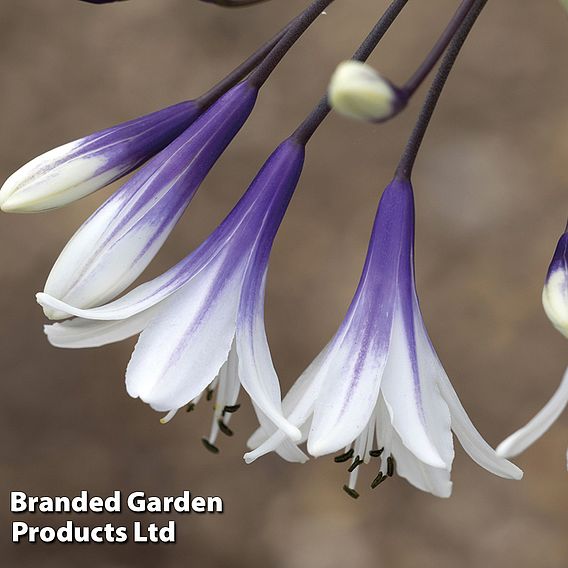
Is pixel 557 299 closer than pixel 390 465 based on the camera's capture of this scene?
Yes

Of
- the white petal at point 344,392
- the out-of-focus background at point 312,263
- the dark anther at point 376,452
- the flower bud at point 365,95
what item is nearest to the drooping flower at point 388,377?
the white petal at point 344,392

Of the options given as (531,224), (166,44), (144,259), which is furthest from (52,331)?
(166,44)

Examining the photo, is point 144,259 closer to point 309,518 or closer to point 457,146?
point 309,518

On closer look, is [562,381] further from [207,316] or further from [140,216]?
[140,216]

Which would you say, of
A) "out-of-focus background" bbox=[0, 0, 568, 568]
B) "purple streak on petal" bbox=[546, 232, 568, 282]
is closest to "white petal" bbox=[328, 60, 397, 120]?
"purple streak on petal" bbox=[546, 232, 568, 282]

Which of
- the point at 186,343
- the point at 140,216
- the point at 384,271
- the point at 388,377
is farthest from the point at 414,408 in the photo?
the point at 140,216

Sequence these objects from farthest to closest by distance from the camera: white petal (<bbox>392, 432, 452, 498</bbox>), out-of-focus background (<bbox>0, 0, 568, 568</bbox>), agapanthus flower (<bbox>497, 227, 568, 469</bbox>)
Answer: out-of-focus background (<bbox>0, 0, 568, 568</bbox>), white petal (<bbox>392, 432, 452, 498</bbox>), agapanthus flower (<bbox>497, 227, 568, 469</bbox>)

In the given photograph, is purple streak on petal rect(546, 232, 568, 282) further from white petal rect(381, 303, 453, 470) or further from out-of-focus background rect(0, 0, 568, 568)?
out-of-focus background rect(0, 0, 568, 568)
